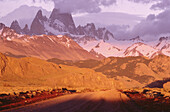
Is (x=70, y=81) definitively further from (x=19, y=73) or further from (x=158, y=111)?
(x=158, y=111)

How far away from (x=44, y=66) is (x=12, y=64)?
28740 mm

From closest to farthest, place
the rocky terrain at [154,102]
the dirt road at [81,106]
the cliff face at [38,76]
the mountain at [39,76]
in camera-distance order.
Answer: the dirt road at [81,106] < the rocky terrain at [154,102] < the mountain at [39,76] < the cliff face at [38,76]

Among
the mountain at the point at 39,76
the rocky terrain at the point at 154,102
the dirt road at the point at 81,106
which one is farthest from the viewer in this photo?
the mountain at the point at 39,76

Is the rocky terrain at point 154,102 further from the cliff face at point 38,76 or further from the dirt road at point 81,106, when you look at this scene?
the cliff face at point 38,76

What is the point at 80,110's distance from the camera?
33.2m

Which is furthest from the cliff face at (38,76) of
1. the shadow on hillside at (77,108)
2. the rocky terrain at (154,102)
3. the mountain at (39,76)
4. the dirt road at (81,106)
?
the shadow on hillside at (77,108)

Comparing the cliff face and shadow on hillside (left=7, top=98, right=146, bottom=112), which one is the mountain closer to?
the cliff face

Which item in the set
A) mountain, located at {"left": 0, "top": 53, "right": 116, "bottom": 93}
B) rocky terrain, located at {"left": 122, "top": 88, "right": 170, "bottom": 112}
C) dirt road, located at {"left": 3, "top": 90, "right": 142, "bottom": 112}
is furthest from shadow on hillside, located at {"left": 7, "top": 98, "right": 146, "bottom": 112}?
mountain, located at {"left": 0, "top": 53, "right": 116, "bottom": 93}

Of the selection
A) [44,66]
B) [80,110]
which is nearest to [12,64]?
[44,66]

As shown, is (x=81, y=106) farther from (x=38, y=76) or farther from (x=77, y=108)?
(x=38, y=76)

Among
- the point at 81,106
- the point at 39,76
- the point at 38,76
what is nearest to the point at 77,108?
the point at 81,106

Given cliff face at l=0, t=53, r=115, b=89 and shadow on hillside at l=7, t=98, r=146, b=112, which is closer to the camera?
shadow on hillside at l=7, t=98, r=146, b=112

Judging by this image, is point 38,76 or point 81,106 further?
point 38,76

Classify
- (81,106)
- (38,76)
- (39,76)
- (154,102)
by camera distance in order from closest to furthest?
(81,106) < (154,102) < (38,76) < (39,76)
